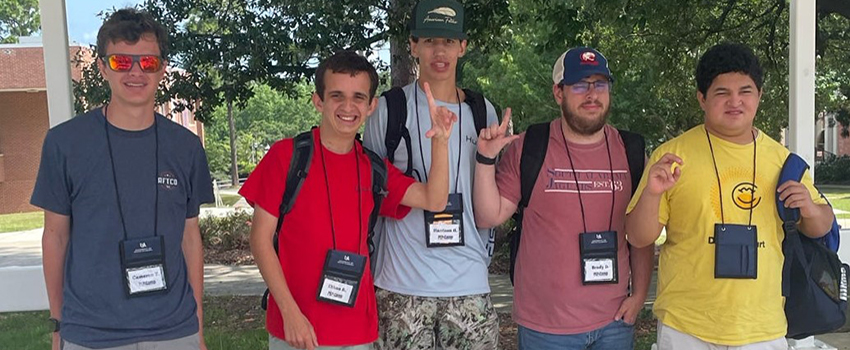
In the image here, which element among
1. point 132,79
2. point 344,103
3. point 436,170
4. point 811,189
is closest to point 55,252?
point 132,79

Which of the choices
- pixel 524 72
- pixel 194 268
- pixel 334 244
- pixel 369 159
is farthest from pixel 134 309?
pixel 524 72

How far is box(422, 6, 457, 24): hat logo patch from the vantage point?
2.86 m

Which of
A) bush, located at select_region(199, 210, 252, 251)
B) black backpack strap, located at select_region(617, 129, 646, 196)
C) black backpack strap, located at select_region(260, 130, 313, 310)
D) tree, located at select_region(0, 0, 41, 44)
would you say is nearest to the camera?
black backpack strap, located at select_region(260, 130, 313, 310)

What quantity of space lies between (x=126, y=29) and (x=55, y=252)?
0.86 metres

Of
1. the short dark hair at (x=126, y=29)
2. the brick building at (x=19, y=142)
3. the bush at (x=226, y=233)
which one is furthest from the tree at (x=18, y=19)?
the short dark hair at (x=126, y=29)

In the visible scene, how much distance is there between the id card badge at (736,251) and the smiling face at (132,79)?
224cm

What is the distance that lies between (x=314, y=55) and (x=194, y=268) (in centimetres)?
409

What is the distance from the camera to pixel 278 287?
2.48m

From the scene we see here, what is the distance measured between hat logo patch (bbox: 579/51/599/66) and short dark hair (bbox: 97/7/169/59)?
1.70 metres

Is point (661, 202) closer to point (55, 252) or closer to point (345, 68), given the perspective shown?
point (345, 68)

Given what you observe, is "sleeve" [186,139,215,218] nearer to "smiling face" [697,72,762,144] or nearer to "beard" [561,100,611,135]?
"beard" [561,100,611,135]

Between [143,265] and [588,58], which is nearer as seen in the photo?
[143,265]

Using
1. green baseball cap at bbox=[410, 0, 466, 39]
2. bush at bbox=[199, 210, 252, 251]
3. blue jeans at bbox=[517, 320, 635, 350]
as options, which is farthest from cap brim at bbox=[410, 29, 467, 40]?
bush at bbox=[199, 210, 252, 251]

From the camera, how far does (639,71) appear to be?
1295 centimetres
